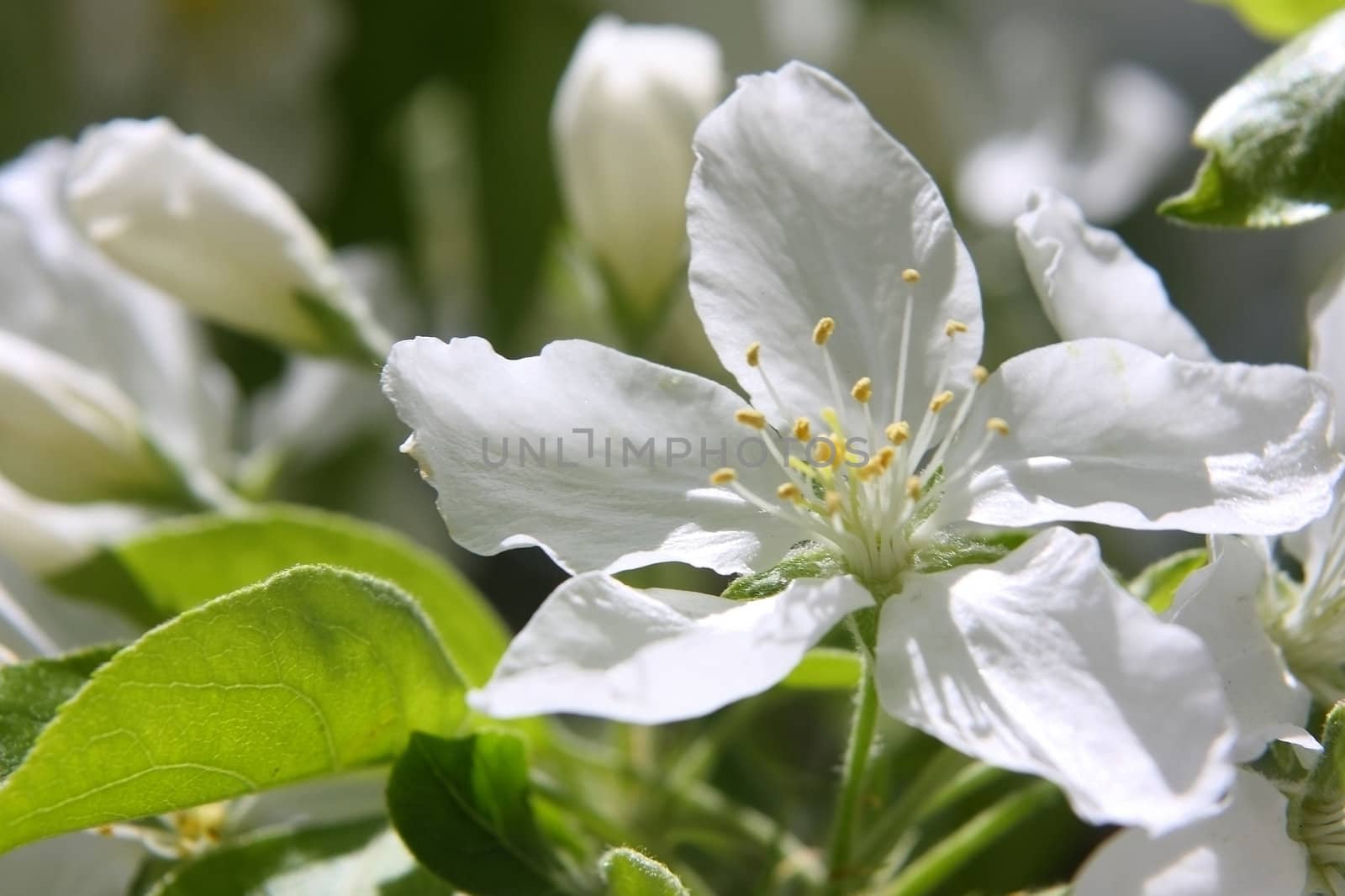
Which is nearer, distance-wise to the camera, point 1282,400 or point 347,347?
point 1282,400

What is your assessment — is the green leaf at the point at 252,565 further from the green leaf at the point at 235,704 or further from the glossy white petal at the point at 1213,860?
the glossy white petal at the point at 1213,860

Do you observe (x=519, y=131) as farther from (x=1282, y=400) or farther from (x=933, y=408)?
(x=1282, y=400)

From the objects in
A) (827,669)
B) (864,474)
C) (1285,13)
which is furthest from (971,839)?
(1285,13)

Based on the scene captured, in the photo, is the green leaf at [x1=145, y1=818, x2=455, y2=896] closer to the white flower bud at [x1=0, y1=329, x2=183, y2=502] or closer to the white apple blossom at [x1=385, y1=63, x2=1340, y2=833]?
the white apple blossom at [x1=385, y1=63, x2=1340, y2=833]

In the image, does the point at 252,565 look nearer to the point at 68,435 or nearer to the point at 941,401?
the point at 68,435

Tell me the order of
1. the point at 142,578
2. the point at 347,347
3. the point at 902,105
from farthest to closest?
1. the point at 902,105
2. the point at 347,347
3. the point at 142,578

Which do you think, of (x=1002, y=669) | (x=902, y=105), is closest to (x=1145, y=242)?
(x=902, y=105)
